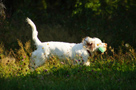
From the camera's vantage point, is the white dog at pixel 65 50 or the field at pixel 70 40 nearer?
the field at pixel 70 40

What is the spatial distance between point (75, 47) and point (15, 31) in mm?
4462

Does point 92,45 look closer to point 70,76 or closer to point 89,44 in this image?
point 89,44

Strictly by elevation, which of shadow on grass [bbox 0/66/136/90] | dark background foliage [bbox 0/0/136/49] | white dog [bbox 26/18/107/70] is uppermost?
dark background foliage [bbox 0/0/136/49]

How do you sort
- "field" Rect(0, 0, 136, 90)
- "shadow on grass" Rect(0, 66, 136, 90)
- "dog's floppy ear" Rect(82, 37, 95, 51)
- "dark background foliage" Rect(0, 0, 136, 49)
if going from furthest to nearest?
"dark background foliage" Rect(0, 0, 136, 49) < "dog's floppy ear" Rect(82, 37, 95, 51) < "field" Rect(0, 0, 136, 90) < "shadow on grass" Rect(0, 66, 136, 90)

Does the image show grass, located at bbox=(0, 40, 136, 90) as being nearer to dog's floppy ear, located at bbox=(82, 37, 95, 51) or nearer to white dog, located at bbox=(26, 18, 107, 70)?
white dog, located at bbox=(26, 18, 107, 70)

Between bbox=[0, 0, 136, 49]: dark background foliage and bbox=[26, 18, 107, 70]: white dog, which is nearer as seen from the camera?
bbox=[26, 18, 107, 70]: white dog

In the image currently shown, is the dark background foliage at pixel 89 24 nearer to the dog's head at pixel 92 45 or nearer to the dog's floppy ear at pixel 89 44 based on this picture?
the dog's head at pixel 92 45

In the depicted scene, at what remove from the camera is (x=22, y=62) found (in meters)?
5.02

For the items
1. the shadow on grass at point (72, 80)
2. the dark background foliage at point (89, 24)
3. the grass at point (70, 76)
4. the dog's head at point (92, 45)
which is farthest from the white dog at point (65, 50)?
the dark background foliage at point (89, 24)

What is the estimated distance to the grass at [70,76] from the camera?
360 centimetres

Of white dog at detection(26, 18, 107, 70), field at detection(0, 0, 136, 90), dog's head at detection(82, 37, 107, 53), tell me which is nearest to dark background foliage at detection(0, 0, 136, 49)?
field at detection(0, 0, 136, 90)

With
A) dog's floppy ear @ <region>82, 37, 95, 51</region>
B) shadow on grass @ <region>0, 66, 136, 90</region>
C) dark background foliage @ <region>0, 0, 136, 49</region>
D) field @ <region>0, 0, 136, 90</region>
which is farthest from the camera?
dark background foliage @ <region>0, 0, 136, 49</region>

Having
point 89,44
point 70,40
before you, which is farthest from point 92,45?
point 70,40

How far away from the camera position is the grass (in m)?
3.60
